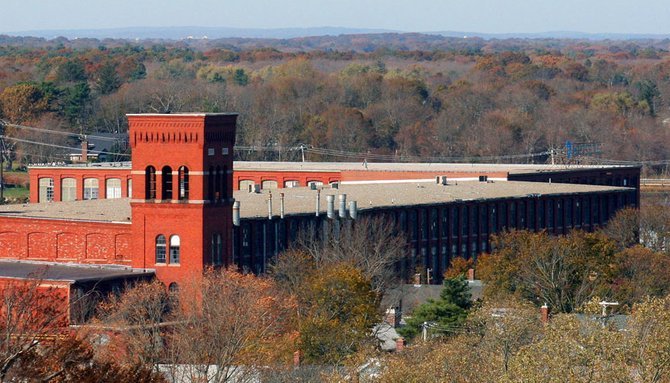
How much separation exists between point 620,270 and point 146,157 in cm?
1982

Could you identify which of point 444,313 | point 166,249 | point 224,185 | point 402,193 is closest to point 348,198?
point 402,193

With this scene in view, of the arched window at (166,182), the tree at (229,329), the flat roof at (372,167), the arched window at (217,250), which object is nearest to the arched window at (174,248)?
Result: the arched window at (217,250)

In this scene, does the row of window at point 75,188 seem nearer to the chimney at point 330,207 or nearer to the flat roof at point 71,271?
the chimney at point 330,207

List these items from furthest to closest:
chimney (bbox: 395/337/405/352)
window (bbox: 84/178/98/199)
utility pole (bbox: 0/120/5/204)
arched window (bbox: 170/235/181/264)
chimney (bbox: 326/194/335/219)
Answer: utility pole (bbox: 0/120/5/204) < window (bbox: 84/178/98/199) < chimney (bbox: 326/194/335/219) < arched window (bbox: 170/235/181/264) < chimney (bbox: 395/337/405/352)

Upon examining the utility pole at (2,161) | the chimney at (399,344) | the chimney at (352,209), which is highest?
the chimney at (352,209)

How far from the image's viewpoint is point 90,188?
10631 centimetres

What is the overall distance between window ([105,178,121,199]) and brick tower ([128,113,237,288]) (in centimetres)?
3961

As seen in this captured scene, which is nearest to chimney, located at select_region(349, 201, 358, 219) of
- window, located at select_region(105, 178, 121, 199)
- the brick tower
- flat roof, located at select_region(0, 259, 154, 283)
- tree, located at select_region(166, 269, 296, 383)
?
the brick tower

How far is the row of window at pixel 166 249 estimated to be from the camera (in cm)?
6488

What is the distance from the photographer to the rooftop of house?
72375 mm

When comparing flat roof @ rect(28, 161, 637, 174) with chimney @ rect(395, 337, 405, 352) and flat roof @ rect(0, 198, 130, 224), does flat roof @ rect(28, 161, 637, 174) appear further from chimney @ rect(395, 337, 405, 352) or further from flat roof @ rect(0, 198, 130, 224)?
chimney @ rect(395, 337, 405, 352)

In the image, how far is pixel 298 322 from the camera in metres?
58.0

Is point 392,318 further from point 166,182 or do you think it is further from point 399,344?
point 166,182

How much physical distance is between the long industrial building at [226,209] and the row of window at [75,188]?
0.11 metres
